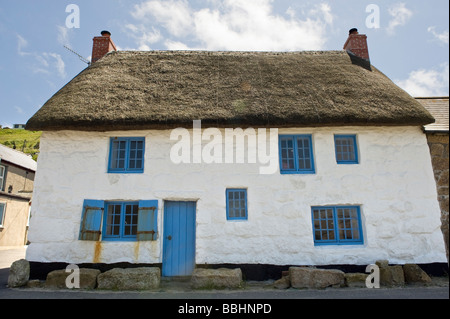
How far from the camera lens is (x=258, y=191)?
6.67 m

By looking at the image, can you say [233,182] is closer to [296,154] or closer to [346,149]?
A: [296,154]

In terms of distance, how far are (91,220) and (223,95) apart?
460 centimetres

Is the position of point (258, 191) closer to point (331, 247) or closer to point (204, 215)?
point (204, 215)

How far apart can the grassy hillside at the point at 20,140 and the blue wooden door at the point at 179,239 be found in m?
45.4

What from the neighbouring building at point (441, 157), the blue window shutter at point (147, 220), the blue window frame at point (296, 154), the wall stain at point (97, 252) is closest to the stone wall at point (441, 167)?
the neighbouring building at point (441, 157)

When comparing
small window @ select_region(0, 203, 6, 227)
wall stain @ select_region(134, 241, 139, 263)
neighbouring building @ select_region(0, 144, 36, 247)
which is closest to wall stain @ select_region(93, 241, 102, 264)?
wall stain @ select_region(134, 241, 139, 263)

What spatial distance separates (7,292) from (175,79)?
6.41 metres

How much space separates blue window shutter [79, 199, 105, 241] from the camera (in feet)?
20.8

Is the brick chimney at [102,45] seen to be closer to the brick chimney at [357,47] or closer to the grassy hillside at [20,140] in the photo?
the brick chimney at [357,47]

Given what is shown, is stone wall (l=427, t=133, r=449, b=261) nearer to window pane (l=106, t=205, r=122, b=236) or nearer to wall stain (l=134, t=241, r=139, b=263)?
wall stain (l=134, t=241, r=139, b=263)

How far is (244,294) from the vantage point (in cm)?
525

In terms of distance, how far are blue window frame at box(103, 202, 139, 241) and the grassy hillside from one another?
44.4 meters
